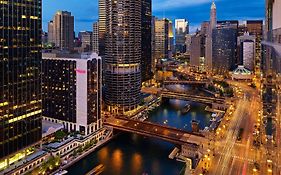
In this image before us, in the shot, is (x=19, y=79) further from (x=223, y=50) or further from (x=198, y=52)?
(x=198, y=52)

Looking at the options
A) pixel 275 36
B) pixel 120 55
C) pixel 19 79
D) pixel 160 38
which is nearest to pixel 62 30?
pixel 160 38

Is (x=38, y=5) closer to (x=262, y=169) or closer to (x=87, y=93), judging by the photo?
(x=87, y=93)

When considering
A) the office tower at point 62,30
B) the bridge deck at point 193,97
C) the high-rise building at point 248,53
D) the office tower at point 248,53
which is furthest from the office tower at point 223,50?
the office tower at point 62,30

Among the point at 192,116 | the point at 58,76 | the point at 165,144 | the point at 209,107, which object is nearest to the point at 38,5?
the point at 58,76

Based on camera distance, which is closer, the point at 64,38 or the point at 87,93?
the point at 87,93

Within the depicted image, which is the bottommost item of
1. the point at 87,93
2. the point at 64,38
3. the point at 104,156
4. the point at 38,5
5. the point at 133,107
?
the point at 104,156

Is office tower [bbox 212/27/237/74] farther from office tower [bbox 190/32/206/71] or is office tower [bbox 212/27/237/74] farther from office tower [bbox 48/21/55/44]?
office tower [bbox 48/21/55/44]

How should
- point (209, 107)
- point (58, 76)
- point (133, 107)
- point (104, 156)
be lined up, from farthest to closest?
point (209, 107)
point (133, 107)
point (58, 76)
point (104, 156)
